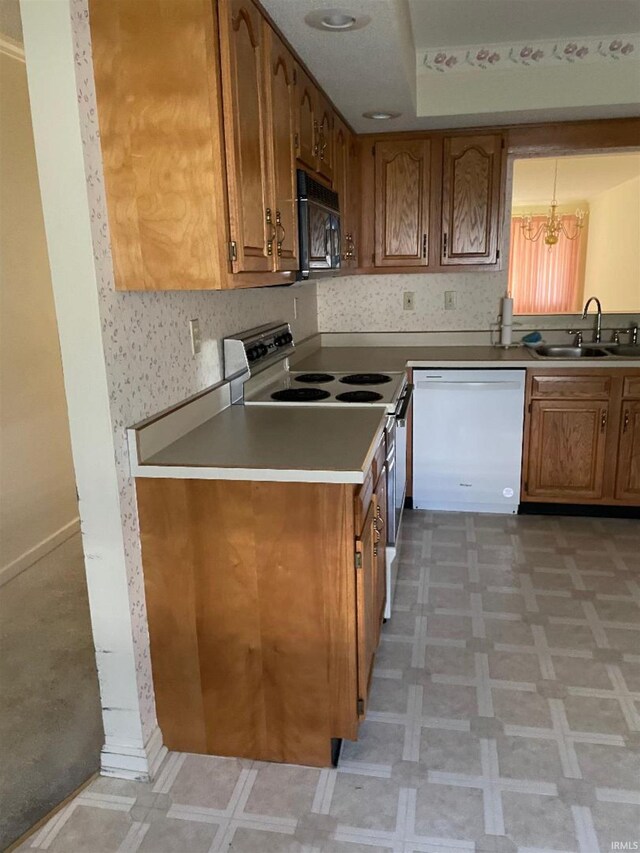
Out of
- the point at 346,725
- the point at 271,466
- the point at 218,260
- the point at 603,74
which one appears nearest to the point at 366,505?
the point at 271,466

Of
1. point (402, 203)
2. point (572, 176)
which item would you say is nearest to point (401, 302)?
point (402, 203)

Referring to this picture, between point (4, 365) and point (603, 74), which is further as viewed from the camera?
point (603, 74)

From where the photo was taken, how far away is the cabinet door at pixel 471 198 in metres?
3.58

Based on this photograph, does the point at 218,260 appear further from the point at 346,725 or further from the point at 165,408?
the point at 346,725

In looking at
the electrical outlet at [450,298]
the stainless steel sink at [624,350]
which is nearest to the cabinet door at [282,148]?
the electrical outlet at [450,298]

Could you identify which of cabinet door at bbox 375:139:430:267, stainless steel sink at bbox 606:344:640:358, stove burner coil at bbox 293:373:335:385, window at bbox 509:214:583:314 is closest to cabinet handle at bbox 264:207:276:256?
stove burner coil at bbox 293:373:335:385

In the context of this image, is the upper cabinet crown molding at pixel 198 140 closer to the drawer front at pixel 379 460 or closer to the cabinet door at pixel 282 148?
the cabinet door at pixel 282 148

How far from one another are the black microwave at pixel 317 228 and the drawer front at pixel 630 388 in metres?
1.70

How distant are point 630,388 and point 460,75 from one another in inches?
73.2

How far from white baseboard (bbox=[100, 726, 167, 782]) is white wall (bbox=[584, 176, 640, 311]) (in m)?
5.18

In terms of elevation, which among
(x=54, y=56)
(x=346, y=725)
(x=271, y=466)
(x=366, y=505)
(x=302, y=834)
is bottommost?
(x=302, y=834)

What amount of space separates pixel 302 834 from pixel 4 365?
2325 millimetres

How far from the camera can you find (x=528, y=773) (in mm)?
1847

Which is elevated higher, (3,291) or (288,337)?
(3,291)
